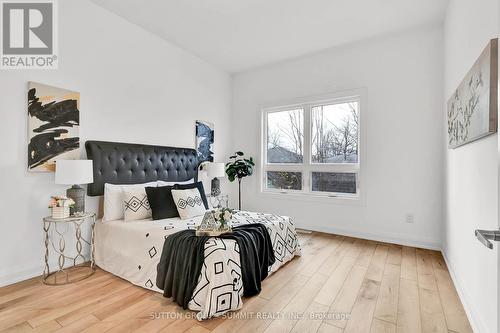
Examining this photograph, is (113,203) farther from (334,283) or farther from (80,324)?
(334,283)

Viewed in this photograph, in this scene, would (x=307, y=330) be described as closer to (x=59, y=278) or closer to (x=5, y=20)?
(x=59, y=278)

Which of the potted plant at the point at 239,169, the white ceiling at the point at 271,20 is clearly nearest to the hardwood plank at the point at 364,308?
the potted plant at the point at 239,169

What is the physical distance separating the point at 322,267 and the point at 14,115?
3.39m

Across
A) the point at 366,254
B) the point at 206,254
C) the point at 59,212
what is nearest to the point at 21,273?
the point at 59,212

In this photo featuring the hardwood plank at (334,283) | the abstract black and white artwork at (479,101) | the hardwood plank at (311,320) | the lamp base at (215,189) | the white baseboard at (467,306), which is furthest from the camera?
the lamp base at (215,189)

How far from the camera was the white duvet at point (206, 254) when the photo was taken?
1906 mm

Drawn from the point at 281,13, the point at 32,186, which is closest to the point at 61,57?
the point at 32,186

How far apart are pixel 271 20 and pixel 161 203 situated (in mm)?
2642

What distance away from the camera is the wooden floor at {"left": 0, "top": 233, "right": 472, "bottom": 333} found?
1.77 meters

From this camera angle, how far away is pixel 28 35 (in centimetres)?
255

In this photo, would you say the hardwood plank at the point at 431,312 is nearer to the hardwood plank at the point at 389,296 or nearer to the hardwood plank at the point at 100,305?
the hardwood plank at the point at 389,296

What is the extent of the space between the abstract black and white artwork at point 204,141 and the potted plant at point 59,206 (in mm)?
2178

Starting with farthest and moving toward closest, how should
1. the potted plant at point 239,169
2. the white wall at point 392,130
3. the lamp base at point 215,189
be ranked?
the potted plant at point 239,169 < the lamp base at point 215,189 < the white wall at point 392,130

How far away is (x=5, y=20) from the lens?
2369 millimetres
